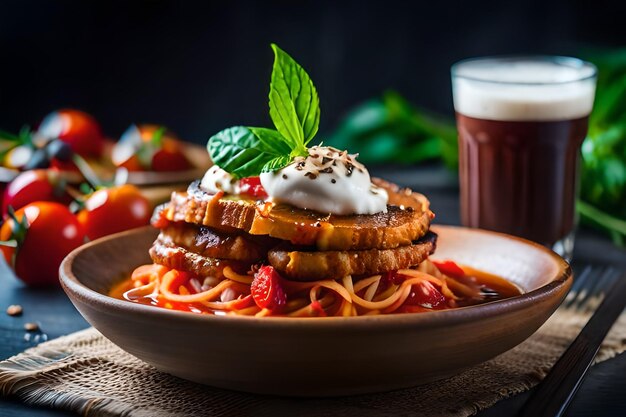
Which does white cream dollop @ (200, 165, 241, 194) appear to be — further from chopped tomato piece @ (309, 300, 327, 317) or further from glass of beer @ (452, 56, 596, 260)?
glass of beer @ (452, 56, 596, 260)

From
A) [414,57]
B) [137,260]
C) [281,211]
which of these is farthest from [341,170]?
[414,57]

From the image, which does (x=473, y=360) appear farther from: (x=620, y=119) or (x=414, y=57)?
(x=414, y=57)

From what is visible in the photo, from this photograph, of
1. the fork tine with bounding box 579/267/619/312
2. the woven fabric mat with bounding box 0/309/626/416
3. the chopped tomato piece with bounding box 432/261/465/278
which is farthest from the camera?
the fork tine with bounding box 579/267/619/312

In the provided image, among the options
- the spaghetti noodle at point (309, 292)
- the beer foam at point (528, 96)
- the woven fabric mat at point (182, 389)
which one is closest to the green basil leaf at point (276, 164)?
the spaghetti noodle at point (309, 292)

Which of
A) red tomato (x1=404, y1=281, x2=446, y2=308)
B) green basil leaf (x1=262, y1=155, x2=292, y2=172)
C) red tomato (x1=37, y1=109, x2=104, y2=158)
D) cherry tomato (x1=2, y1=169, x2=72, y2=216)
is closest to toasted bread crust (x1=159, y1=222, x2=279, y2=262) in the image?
green basil leaf (x1=262, y1=155, x2=292, y2=172)

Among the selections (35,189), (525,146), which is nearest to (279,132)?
(525,146)

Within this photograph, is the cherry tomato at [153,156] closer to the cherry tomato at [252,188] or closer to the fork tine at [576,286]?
the cherry tomato at [252,188]
